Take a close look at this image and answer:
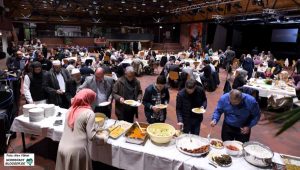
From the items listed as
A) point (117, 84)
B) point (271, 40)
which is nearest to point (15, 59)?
point (117, 84)

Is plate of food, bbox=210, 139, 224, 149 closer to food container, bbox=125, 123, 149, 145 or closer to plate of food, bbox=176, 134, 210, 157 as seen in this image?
plate of food, bbox=176, 134, 210, 157

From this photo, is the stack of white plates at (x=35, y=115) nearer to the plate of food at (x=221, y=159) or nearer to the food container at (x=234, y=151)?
the plate of food at (x=221, y=159)

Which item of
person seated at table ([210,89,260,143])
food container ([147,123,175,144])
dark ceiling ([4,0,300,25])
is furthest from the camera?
dark ceiling ([4,0,300,25])

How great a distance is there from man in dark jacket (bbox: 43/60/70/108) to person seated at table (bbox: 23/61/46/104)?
92 mm

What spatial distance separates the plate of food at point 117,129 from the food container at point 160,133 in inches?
15.1

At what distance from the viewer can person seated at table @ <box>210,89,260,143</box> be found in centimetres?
302

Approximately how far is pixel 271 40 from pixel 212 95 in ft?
36.2

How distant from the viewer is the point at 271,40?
53.3 ft

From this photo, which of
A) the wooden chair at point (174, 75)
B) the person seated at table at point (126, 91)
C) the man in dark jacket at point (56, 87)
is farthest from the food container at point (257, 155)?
the wooden chair at point (174, 75)

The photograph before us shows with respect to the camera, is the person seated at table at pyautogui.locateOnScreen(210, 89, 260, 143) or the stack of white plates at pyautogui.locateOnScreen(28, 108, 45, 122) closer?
the person seated at table at pyautogui.locateOnScreen(210, 89, 260, 143)

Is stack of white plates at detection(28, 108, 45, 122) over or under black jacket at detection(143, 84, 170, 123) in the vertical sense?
under

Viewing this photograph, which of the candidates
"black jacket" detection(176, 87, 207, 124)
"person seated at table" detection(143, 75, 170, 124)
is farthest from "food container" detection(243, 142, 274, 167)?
"person seated at table" detection(143, 75, 170, 124)

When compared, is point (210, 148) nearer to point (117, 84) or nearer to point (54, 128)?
point (117, 84)

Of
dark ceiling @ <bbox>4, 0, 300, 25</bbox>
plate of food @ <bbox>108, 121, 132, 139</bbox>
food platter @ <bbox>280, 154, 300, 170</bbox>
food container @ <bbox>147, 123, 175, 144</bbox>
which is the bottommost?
food platter @ <bbox>280, 154, 300, 170</bbox>
